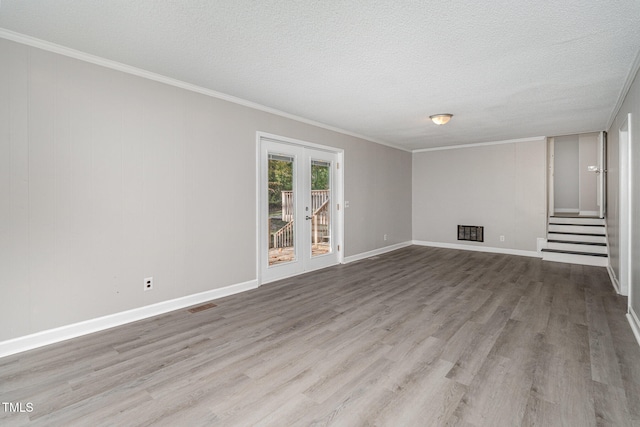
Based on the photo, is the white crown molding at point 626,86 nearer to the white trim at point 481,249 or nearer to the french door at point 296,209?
the white trim at point 481,249

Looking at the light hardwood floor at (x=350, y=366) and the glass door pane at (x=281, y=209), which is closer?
the light hardwood floor at (x=350, y=366)

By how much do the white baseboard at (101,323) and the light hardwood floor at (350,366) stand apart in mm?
102

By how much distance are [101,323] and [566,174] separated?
1157 cm

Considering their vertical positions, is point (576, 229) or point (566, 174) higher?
point (566, 174)

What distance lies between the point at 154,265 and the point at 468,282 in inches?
172

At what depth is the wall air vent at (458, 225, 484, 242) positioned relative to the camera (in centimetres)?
734

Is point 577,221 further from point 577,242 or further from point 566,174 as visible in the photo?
point 566,174

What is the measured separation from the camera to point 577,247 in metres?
6.07

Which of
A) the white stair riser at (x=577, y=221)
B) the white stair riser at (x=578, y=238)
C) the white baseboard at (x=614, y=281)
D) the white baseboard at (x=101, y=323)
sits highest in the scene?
the white stair riser at (x=577, y=221)

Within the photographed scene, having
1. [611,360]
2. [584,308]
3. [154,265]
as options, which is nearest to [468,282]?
[584,308]

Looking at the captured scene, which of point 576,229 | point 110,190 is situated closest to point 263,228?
point 110,190

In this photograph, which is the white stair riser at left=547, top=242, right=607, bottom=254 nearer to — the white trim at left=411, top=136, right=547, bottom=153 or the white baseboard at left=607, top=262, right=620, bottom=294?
the white baseboard at left=607, top=262, right=620, bottom=294

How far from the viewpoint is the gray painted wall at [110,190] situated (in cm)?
254

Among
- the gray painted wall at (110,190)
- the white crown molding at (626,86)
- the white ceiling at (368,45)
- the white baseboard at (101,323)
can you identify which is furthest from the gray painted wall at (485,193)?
the white baseboard at (101,323)
